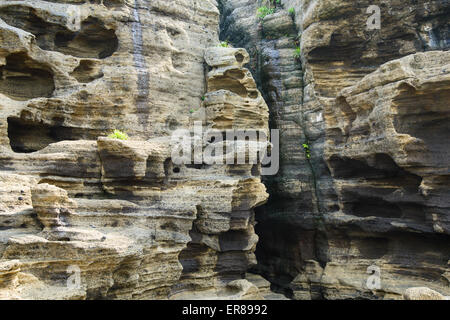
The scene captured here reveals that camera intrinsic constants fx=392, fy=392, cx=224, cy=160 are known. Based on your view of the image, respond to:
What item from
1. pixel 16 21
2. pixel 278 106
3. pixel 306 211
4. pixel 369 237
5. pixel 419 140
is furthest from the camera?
pixel 278 106

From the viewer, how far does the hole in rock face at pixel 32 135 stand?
13.7m

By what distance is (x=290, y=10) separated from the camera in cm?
1917

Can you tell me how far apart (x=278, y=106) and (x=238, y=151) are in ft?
18.7

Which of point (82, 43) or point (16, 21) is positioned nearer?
point (16, 21)

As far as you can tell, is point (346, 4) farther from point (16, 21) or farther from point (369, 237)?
point (16, 21)

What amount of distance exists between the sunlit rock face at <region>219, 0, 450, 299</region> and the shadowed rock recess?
0.07m

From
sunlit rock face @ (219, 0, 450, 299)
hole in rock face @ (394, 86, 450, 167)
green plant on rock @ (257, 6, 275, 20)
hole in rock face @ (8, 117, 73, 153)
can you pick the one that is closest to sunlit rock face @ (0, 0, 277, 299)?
hole in rock face @ (8, 117, 73, 153)

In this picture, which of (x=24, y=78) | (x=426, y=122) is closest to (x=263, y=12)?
(x=426, y=122)

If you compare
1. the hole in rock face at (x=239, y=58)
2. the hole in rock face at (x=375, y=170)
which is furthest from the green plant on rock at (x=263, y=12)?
the hole in rock face at (x=375, y=170)

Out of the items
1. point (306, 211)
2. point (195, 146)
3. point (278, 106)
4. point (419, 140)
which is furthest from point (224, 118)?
point (419, 140)

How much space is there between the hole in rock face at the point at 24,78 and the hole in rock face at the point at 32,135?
124cm

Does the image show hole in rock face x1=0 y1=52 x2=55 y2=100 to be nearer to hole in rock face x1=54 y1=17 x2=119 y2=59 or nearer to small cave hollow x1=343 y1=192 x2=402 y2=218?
hole in rock face x1=54 y1=17 x2=119 y2=59

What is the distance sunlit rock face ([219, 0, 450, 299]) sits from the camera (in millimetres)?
13344

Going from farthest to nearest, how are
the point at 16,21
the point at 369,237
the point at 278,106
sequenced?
the point at 278,106 < the point at 369,237 < the point at 16,21
